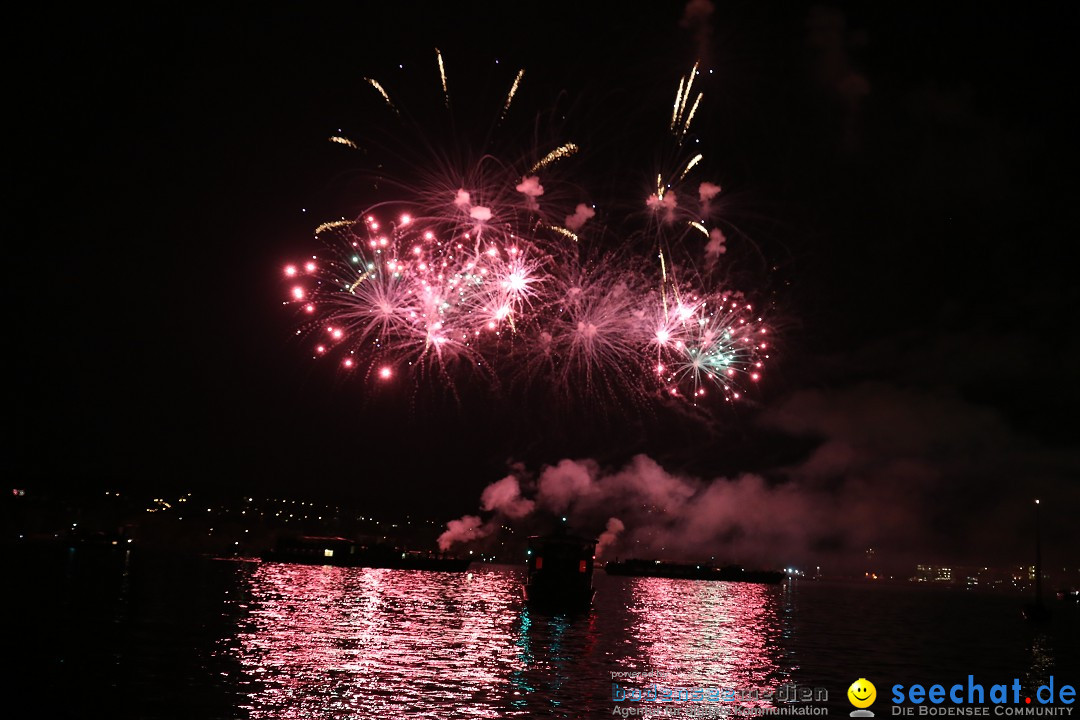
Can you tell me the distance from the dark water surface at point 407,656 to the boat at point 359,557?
11463 centimetres

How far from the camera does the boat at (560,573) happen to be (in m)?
69.9

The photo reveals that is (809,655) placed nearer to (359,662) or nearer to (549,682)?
(549,682)

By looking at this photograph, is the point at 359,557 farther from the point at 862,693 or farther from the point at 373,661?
the point at 862,693

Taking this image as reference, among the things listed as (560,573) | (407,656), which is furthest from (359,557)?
(407,656)

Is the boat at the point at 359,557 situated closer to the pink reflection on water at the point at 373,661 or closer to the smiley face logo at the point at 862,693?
the pink reflection on water at the point at 373,661

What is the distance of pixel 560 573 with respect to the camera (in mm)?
72188

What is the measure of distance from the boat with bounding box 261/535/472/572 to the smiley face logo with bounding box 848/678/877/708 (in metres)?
156

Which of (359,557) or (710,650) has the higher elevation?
(710,650)

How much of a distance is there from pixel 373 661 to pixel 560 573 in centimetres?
4072

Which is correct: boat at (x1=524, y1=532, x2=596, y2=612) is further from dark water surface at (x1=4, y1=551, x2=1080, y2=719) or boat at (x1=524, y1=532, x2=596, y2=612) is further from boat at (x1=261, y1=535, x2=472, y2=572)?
boat at (x1=261, y1=535, x2=472, y2=572)

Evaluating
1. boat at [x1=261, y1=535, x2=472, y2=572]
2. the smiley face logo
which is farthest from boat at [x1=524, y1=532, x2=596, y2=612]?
boat at [x1=261, y1=535, x2=472, y2=572]

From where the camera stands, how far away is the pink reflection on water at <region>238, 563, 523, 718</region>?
2448cm

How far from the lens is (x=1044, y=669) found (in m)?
46.9

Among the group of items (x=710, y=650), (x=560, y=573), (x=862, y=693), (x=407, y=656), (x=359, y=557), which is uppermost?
(x=560, y=573)
